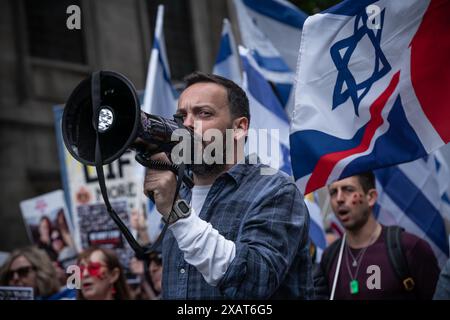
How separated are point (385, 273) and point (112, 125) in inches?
78.9

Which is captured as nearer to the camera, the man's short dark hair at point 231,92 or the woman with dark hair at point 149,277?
the man's short dark hair at point 231,92

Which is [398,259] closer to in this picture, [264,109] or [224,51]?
[264,109]

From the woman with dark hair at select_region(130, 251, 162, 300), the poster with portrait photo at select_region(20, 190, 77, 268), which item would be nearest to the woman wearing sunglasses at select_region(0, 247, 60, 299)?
the woman with dark hair at select_region(130, 251, 162, 300)

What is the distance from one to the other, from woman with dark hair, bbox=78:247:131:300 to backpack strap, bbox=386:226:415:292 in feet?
5.49

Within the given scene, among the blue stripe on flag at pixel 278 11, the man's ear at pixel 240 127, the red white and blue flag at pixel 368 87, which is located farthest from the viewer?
the blue stripe on flag at pixel 278 11

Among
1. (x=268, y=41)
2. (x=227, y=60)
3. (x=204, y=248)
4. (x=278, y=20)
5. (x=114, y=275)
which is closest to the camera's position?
(x=204, y=248)

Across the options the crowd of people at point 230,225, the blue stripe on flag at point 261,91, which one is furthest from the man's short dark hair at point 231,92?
the blue stripe on flag at point 261,91

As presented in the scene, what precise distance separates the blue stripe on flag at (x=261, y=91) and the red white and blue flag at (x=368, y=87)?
5.35ft

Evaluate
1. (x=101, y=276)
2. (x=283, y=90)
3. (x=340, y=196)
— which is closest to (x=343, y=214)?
(x=340, y=196)

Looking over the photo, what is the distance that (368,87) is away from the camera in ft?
11.6

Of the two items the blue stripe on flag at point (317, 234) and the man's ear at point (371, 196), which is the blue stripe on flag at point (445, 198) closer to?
the blue stripe on flag at point (317, 234)

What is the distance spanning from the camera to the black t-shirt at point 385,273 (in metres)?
3.87

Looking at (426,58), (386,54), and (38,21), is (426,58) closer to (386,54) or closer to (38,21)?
(386,54)
